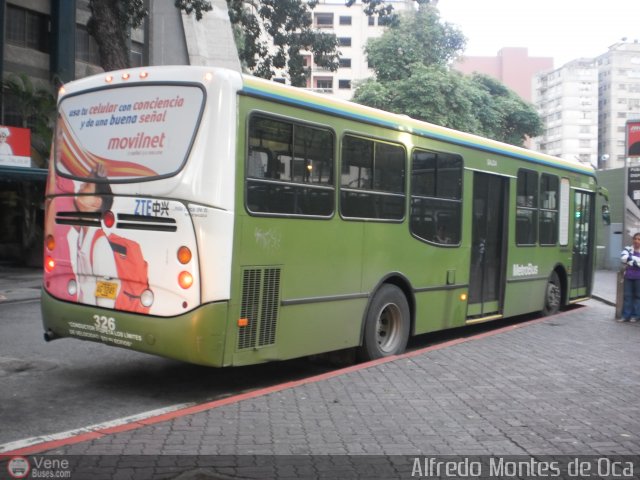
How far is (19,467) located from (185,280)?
82.4 inches

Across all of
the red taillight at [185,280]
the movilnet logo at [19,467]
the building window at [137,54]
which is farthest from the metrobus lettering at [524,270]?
the building window at [137,54]

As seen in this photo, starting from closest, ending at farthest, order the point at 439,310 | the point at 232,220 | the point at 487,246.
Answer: the point at 232,220, the point at 439,310, the point at 487,246

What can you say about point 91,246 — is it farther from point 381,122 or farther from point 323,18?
point 323,18

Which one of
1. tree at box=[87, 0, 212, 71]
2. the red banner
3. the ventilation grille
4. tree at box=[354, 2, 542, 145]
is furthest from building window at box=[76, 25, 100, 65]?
the ventilation grille

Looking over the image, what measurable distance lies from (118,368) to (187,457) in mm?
3534

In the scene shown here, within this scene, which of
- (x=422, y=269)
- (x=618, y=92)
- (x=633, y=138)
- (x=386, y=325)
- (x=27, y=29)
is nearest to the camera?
(x=386, y=325)

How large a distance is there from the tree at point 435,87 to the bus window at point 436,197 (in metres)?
26.9

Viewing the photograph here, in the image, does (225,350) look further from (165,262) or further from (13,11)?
(13,11)

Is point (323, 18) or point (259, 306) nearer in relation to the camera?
point (259, 306)

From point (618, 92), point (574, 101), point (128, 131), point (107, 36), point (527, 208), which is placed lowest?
point (527, 208)

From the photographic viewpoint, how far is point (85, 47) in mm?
22750

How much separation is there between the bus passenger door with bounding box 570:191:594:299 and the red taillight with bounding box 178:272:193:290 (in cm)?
944

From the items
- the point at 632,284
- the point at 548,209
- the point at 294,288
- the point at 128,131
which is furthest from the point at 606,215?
the point at 128,131

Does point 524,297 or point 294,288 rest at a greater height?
point 294,288
